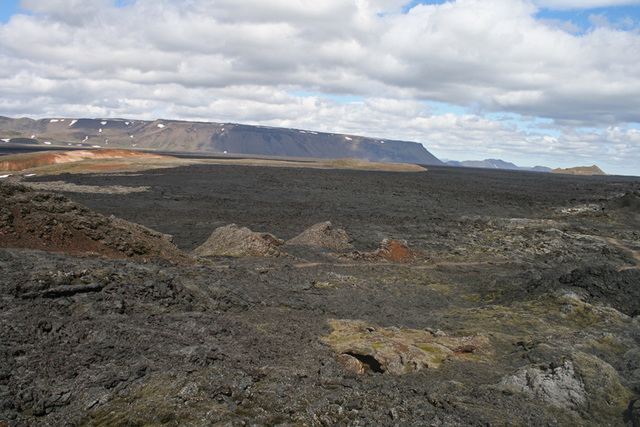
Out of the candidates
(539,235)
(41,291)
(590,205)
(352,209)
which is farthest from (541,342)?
Result: (590,205)

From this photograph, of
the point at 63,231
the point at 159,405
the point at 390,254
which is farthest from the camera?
the point at 390,254

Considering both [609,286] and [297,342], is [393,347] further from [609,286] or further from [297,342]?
[609,286]

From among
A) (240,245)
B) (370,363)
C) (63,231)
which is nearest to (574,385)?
(370,363)

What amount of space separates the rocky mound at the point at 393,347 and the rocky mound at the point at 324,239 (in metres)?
7.22

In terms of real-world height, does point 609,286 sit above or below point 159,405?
above

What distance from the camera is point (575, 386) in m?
A: 5.41

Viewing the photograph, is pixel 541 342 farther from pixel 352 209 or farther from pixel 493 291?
pixel 352 209

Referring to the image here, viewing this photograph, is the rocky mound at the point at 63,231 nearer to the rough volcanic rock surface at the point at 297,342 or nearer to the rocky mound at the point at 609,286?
the rough volcanic rock surface at the point at 297,342

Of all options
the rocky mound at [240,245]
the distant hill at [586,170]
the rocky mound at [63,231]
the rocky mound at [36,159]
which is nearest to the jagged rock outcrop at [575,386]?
the rocky mound at [63,231]

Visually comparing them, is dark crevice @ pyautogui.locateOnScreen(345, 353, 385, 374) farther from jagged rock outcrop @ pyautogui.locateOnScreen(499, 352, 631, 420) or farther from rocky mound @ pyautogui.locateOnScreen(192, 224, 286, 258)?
rocky mound @ pyautogui.locateOnScreen(192, 224, 286, 258)

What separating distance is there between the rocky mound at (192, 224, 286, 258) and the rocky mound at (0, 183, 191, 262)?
1.95 metres

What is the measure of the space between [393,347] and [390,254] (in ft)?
25.9

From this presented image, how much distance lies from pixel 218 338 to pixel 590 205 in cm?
3170

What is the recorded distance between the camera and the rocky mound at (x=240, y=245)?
44.5 feet
